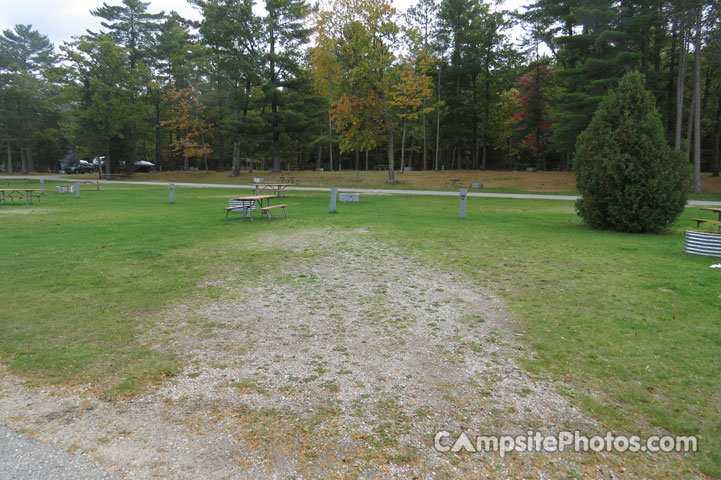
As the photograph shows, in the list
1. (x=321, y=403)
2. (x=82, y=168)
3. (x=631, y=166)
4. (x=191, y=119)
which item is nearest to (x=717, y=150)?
(x=631, y=166)

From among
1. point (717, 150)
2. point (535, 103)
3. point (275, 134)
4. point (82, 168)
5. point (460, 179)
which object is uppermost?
point (535, 103)

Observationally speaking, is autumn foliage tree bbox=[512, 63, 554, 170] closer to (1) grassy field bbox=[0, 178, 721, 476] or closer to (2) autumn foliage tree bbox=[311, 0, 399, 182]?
(2) autumn foliage tree bbox=[311, 0, 399, 182]

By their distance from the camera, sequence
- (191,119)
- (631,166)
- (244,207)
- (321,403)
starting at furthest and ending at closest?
(191,119), (244,207), (631,166), (321,403)

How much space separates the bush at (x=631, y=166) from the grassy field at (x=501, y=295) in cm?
73

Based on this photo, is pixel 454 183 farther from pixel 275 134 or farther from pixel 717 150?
pixel 717 150

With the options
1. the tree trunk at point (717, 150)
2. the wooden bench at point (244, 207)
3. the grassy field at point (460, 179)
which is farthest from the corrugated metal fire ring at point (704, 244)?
the tree trunk at point (717, 150)

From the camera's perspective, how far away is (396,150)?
60906 mm

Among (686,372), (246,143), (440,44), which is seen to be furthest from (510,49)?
(686,372)

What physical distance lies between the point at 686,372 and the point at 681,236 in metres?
9.10

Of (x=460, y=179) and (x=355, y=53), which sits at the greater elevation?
(x=355, y=53)

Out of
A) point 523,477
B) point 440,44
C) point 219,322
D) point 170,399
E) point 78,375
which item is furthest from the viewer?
point 440,44

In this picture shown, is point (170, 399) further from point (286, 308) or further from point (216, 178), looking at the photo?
point (216, 178)

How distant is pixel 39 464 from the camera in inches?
100

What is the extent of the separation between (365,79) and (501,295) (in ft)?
86.3
